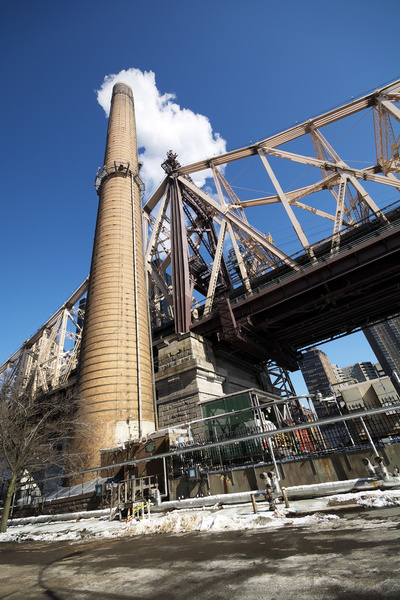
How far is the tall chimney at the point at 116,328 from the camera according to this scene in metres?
18.1

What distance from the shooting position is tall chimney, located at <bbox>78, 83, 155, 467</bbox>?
18.1 meters

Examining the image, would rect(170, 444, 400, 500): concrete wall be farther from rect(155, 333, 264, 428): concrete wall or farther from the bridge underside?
the bridge underside

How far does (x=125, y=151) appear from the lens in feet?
106

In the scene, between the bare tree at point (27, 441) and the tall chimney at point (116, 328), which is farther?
the tall chimney at point (116, 328)

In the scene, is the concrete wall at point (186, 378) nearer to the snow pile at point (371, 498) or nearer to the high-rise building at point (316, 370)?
the snow pile at point (371, 498)

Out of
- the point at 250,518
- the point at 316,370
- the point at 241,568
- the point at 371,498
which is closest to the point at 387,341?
the point at 316,370

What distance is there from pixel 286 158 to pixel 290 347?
1742 centimetres

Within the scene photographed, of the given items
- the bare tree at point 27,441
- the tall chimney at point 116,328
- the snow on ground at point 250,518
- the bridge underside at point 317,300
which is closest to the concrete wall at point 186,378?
the tall chimney at point 116,328

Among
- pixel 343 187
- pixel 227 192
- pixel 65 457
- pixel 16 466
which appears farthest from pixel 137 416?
pixel 227 192

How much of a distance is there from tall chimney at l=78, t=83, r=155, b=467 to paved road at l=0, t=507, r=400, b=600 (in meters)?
12.1

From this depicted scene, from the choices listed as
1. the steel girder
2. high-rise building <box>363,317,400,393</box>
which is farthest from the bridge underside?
high-rise building <box>363,317,400,393</box>

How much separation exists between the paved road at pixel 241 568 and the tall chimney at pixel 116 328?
12.1 m

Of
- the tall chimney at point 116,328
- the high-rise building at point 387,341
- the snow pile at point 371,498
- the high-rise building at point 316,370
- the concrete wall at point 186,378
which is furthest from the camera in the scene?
the high-rise building at point 316,370

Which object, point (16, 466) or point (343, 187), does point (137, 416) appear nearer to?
point (16, 466)
